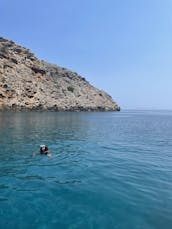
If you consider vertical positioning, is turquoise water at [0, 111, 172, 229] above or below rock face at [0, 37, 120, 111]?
below

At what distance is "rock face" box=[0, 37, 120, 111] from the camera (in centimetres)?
8931

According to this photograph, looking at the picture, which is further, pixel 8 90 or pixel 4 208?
pixel 8 90

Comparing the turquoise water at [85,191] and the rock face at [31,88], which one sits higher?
the rock face at [31,88]

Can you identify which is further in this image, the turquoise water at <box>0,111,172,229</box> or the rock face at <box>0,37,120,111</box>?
the rock face at <box>0,37,120,111</box>

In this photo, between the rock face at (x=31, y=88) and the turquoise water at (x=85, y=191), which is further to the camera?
the rock face at (x=31, y=88)

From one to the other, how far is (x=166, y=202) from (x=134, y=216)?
239 cm

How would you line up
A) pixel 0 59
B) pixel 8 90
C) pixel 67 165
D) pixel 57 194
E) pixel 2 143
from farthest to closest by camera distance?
pixel 0 59, pixel 8 90, pixel 2 143, pixel 67 165, pixel 57 194

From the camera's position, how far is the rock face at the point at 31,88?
8931 centimetres

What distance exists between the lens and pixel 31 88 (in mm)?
98375

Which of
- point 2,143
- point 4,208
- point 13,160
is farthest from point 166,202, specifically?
point 2,143

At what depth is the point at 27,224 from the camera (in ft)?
29.7

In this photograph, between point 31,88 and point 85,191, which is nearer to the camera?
point 85,191

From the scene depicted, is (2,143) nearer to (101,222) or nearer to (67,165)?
(67,165)

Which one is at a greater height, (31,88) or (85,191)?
(31,88)
